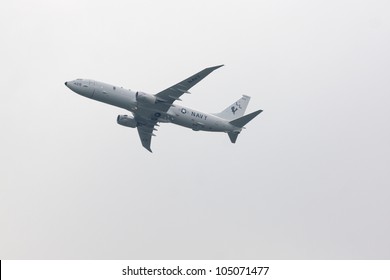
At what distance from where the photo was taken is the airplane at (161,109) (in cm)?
9331

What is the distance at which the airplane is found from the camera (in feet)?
306

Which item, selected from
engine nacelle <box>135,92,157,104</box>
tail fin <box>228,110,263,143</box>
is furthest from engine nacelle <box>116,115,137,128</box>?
tail fin <box>228,110,263,143</box>

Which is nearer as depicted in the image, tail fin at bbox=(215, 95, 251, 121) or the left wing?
the left wing

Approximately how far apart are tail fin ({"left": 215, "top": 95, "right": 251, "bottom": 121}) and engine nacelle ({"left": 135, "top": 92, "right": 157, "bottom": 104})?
10.7 meters

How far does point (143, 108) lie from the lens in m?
95.4

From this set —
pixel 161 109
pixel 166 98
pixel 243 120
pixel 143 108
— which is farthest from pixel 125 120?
pixel 243 120

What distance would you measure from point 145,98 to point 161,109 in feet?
8.79

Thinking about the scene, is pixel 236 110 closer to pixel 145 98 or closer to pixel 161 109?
pixel 161 109

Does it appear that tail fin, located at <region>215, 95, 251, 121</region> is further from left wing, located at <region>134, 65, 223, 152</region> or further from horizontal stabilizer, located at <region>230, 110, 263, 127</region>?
left wing, located at <region>134, 65, 223, 152</region>

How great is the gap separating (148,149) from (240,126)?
1476cm

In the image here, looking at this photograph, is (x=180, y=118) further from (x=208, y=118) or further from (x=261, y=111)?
(x=261, y=111)

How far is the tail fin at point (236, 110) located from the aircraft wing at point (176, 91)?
9034 millimetres

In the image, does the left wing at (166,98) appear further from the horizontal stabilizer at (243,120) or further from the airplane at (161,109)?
the horizontal stabilizer at (243,120)
